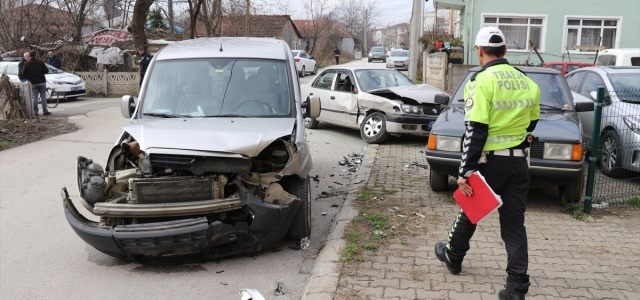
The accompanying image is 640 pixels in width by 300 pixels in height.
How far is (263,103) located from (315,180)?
8.00 ft

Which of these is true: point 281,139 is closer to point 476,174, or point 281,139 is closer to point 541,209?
point 476,174

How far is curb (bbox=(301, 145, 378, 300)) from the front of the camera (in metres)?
4.16

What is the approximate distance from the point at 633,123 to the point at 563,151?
1.97 metres

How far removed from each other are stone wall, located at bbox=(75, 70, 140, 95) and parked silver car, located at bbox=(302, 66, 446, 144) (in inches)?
476

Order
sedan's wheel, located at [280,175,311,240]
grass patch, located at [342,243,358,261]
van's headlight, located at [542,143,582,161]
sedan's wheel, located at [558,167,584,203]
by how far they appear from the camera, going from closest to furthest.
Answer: grass patch, located at [342,243,358,261]
sedan's wheel, located at [280,175,311,240]
van's headlight, located at [542,143,582,161]
sedan's wheel, located at [558,167,584,203]

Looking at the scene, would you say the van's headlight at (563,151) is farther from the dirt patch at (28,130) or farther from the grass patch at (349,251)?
the dirt patch at (28,130)

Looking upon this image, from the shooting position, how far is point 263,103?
5949mm

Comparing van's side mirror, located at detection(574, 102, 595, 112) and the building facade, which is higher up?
the building facade

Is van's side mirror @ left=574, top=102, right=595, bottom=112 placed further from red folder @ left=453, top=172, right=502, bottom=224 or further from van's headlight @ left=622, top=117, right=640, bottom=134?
red folder @ left=453, top=172, right=502, bottom=224

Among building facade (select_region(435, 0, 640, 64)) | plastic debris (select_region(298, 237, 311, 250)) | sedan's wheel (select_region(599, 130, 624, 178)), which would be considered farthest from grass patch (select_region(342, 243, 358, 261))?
building facade (select_region(435, 0, 640, 64))

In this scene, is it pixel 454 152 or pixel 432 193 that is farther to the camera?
pixel 432 193

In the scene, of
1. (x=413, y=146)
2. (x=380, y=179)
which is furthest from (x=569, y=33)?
(x=380, y=179)

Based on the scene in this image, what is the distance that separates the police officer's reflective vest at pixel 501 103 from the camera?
12.2ft

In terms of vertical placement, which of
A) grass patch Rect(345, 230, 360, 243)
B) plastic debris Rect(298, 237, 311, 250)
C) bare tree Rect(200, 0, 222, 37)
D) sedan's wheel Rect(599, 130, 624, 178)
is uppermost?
bare tree Rect(200, 0, 222, 37)
